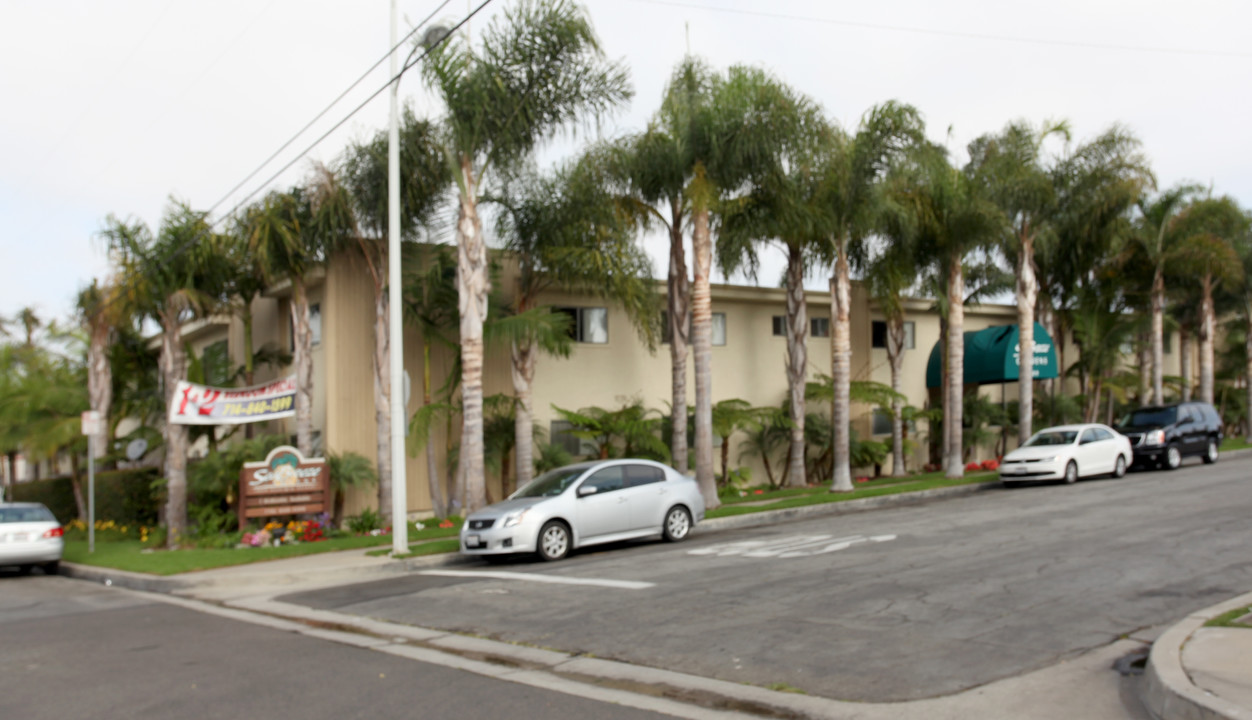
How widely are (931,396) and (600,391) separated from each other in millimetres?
13154

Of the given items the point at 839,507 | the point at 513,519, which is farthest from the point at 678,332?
the point at 513,519

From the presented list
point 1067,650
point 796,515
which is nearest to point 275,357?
point 796,515

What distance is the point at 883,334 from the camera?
31422 mm

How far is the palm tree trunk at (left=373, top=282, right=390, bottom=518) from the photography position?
19859mm

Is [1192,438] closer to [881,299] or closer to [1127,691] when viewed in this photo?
[881,299]

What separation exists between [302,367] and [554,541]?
8510mm

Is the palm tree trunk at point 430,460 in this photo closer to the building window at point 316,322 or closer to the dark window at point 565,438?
the building window at point 316,322

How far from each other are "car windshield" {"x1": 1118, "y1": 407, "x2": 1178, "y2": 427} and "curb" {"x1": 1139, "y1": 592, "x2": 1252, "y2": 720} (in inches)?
814

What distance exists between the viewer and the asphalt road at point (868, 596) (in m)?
7.56

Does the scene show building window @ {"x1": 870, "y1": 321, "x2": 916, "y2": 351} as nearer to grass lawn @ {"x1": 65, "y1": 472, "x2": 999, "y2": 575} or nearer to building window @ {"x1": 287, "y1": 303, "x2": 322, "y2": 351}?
grass lawn @ {"x1": 65, "y1": 472, "x2": 999, "y2": 575}

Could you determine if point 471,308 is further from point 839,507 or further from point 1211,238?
point 1211,238

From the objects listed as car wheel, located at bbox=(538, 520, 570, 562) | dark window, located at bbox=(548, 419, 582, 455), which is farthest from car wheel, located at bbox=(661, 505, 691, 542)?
dark window, located at bbox=(548, 419, 582, 455)

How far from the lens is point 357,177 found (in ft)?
62.5

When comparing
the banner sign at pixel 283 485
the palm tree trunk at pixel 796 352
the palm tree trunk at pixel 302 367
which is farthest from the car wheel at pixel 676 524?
the palm tree trunk at pixel 796 352
